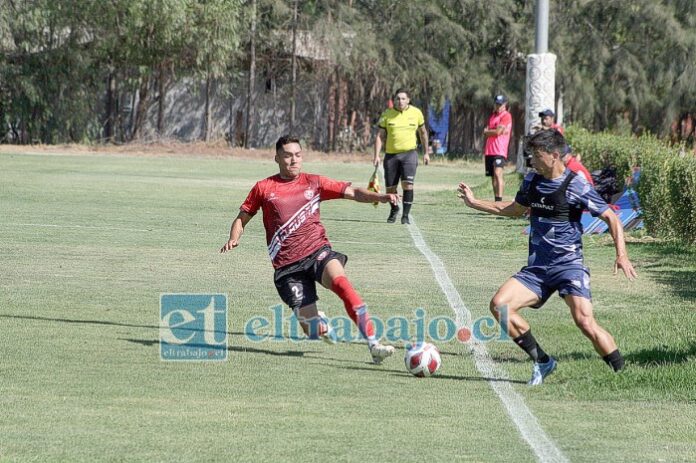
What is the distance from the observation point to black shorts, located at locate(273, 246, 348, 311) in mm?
9773

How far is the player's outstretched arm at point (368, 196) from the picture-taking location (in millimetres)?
9609

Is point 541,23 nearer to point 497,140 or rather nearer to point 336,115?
point 497,140

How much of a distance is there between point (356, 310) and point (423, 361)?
80 centimetres

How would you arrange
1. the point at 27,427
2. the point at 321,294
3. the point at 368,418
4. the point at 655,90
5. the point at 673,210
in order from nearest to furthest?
the point at 27,427 → the point at 368,418 → the point at 321,294 → the point at 673,210 → the point at 655,90

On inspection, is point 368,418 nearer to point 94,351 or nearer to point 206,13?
point 94,351

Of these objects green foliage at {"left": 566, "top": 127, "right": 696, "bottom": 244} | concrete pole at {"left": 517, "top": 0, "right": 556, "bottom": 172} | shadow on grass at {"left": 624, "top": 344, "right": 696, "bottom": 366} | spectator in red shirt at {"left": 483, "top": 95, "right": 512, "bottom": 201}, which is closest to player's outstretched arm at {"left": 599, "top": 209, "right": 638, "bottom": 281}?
shadow on grass at {"left": 624, "top": 344, "right": 696, "bottom": 366}

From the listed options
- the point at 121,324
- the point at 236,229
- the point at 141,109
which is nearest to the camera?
the point at 236,229

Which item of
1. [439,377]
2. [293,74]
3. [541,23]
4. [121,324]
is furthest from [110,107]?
[439,377]

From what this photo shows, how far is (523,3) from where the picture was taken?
5331 cm

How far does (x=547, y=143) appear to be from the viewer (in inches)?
345

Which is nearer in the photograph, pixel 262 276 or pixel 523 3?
pixel 262 276

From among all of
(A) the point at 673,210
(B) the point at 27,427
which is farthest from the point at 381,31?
(B) the point at 27,427

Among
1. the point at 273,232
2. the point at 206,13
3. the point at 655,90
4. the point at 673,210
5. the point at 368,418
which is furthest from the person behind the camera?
the point at 655,90

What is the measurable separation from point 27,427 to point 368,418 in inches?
74.6
